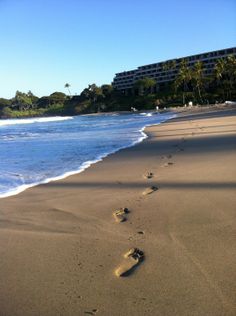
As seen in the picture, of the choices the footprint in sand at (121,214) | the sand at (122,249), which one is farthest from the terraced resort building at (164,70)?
the footprint in sand at (121,214)

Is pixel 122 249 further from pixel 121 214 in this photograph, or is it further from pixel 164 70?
pixel 164 70

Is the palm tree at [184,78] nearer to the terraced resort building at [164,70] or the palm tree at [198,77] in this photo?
the palm tree at [198,77]

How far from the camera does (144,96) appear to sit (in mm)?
105562

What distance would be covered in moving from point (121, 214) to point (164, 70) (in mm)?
111105

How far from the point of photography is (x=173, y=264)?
3.19 metres

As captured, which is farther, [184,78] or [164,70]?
[164,70]

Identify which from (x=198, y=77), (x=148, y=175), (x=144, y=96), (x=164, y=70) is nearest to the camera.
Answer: (x=148, y=175)

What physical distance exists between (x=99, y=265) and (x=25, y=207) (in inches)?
94.3

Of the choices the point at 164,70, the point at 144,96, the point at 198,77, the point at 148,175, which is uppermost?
the point at 164,70

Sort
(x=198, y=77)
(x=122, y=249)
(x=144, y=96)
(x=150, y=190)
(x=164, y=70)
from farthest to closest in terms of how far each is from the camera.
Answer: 1. (x=164, y=70)
2. (x=144, y=96)
3. (x=198, y=77)
4. (x=150, y=190)
5. (x=122, y=249)

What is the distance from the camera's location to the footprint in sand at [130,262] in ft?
10.2

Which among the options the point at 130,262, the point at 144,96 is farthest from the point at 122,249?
the point at 144,96

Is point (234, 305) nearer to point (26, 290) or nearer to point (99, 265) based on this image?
point (99, 265)

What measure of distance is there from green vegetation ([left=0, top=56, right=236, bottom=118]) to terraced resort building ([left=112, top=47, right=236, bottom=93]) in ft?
4.29
